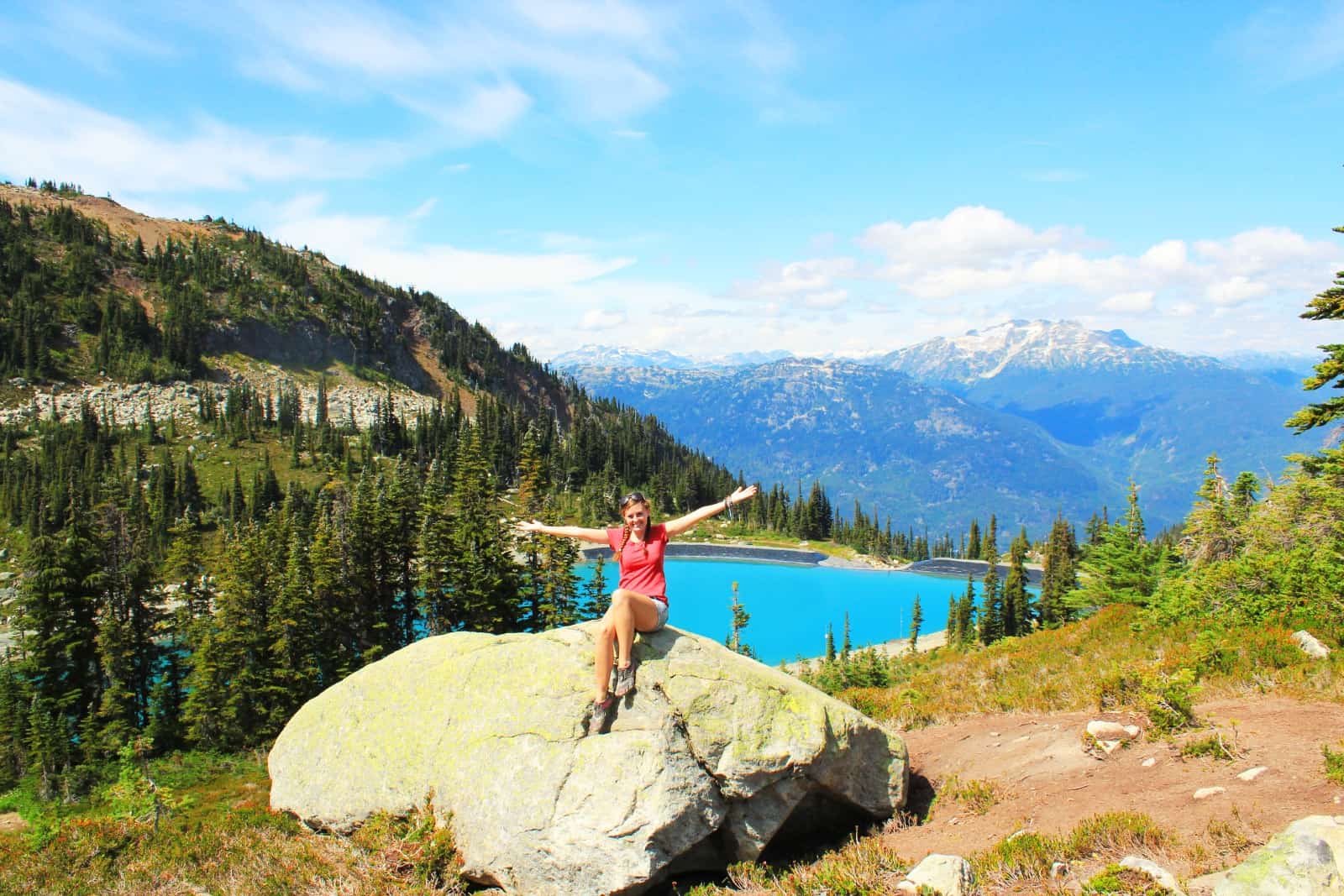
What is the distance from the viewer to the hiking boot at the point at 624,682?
860 centimetres

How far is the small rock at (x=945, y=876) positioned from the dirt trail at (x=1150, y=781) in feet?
3.15

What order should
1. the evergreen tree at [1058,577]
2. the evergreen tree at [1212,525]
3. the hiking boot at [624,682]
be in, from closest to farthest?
the hiking boot at [624,682], the evergreen tree at [1212,525], the evergreen tree at [1058,577]

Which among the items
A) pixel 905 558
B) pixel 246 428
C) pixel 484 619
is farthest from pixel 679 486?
pixel 484 619

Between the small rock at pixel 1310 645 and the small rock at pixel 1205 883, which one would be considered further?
the small rock at pixel 1310 645

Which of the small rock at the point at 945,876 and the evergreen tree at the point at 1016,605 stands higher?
the small rock at the point at 945,876

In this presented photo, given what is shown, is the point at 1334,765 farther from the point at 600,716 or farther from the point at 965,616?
the point at 965,616

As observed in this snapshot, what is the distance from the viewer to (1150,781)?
325 inches

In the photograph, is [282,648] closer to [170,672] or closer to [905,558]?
[170,672]

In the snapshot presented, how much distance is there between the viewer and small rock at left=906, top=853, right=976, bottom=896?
6598 millimetres

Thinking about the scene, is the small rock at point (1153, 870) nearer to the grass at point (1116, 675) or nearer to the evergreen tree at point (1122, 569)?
the grass at point (1116, 675)

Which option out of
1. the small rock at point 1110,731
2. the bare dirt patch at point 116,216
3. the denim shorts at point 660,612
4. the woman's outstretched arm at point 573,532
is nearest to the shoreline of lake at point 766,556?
the small rock at point 1110,731

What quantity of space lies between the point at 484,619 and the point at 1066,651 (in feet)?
105

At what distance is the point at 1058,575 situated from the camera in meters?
67.2

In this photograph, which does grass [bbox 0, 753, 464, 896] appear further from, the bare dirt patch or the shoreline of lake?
the bare dirt patch
